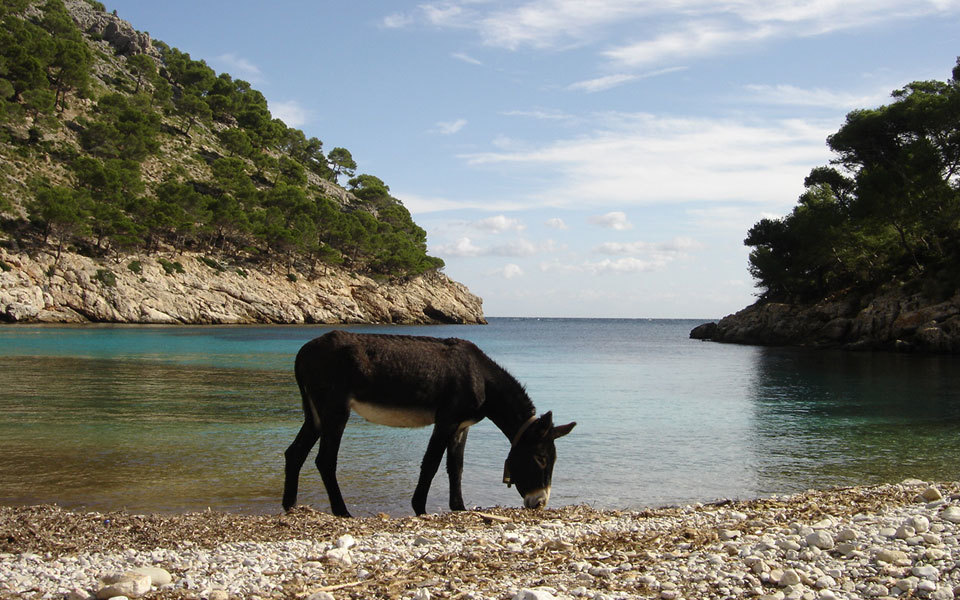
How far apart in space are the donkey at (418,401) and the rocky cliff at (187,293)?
63219 mm

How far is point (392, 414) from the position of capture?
25.6 ft

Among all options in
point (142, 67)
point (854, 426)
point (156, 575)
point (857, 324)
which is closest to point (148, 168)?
point (142, 67)

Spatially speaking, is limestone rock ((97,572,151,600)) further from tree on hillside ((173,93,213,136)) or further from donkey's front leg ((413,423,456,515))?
tree on hillside ((173,93,213,136))

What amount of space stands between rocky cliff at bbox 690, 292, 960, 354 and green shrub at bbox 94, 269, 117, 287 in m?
66.5

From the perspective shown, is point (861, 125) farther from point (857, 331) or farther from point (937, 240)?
point (857, 331)

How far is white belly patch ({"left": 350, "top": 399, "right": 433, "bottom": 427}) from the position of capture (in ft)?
25.5

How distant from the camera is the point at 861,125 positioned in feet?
195

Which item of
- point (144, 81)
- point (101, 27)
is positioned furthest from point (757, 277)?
point (101, 27)

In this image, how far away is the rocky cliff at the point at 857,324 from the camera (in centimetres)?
4556

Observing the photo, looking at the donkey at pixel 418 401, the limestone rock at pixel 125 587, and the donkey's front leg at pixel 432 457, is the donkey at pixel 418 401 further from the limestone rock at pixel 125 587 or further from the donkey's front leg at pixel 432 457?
the limestone rock at pixel 125 587

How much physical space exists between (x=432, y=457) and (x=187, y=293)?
7647cm

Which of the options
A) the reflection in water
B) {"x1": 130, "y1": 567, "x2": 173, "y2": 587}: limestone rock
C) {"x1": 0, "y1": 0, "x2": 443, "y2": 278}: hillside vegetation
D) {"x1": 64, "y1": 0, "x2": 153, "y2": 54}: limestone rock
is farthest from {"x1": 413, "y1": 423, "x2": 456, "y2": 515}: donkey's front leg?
{"x1": 64, "y1": 0, "x2": 153, "y2": 54}: limestone rock

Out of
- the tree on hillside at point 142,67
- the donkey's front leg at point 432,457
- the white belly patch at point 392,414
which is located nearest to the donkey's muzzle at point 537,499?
the donkey's front leg at point 432,457

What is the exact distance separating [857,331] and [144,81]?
11947 centimetres
